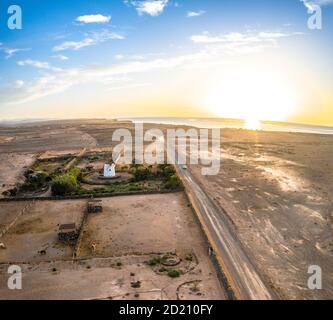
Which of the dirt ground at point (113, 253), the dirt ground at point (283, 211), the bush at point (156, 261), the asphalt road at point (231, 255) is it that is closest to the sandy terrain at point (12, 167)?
the dirt ground at point (113, 253)

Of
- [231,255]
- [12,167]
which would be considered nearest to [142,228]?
[231,255]

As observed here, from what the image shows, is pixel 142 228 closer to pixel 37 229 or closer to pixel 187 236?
pixel 187 236

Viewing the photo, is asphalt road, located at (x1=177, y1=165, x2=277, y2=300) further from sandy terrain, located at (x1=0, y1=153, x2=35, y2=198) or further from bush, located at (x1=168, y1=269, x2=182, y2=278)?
sandy terrain, located at (x1=0, y1=153, x2=35, y2=198)

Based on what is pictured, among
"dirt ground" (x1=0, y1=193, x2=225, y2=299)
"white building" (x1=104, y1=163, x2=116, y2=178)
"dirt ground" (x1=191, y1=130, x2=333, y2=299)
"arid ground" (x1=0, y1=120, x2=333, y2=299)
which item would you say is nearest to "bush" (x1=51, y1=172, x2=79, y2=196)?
"dirt ground" (x1=0, y1=193, x2=225, y2=299)

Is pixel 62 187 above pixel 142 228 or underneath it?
above

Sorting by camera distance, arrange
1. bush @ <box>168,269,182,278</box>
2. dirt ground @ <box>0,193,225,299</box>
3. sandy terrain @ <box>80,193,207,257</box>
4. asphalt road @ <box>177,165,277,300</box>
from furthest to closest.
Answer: sandy terrain @ <box>80,193,207,257</box> → bush @ <box>168,269,182,278</box> → asphalt road @ <box>177,165,277,300</box> → dirt ground @ <box>0,193,225,299</box>
